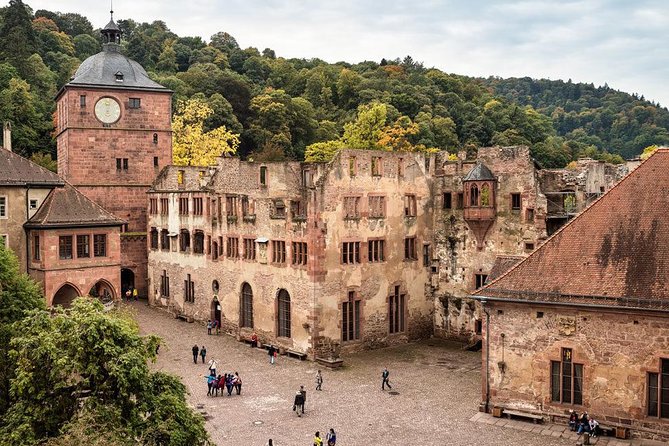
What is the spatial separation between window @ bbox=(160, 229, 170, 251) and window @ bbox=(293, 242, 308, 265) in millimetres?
17726

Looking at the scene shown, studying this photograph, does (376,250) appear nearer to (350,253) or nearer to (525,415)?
(350,253)

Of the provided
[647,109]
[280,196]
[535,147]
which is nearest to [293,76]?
[535,147]

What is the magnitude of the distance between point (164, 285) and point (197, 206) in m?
8.80

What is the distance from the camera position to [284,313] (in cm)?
4531

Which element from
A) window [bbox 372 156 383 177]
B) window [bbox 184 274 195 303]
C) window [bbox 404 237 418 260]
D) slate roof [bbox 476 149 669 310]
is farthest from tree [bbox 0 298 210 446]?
window [bbox 184 274 195 303]

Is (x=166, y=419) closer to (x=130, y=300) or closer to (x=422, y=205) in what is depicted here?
(x=422, y=205)

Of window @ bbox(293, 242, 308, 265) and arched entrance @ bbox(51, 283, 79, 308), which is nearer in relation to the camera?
window @ bbox(293, 242, 308, 265)

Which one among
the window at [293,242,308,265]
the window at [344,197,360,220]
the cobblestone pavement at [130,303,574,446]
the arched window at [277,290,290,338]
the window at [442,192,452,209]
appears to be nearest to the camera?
the cobblestone pavement at [130,303,574,446]

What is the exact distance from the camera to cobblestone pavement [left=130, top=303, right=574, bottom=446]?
30156mm

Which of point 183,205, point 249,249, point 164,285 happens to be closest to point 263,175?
point 183,205

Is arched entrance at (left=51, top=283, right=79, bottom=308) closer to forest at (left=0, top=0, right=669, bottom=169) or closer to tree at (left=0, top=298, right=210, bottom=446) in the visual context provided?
tree at (left=0, top=298, right=210, bottom=446)

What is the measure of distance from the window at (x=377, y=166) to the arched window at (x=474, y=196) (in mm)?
6004

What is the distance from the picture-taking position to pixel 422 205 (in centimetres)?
4975

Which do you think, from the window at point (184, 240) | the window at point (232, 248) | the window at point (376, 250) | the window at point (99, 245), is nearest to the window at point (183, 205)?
the window at point (184, 240)
